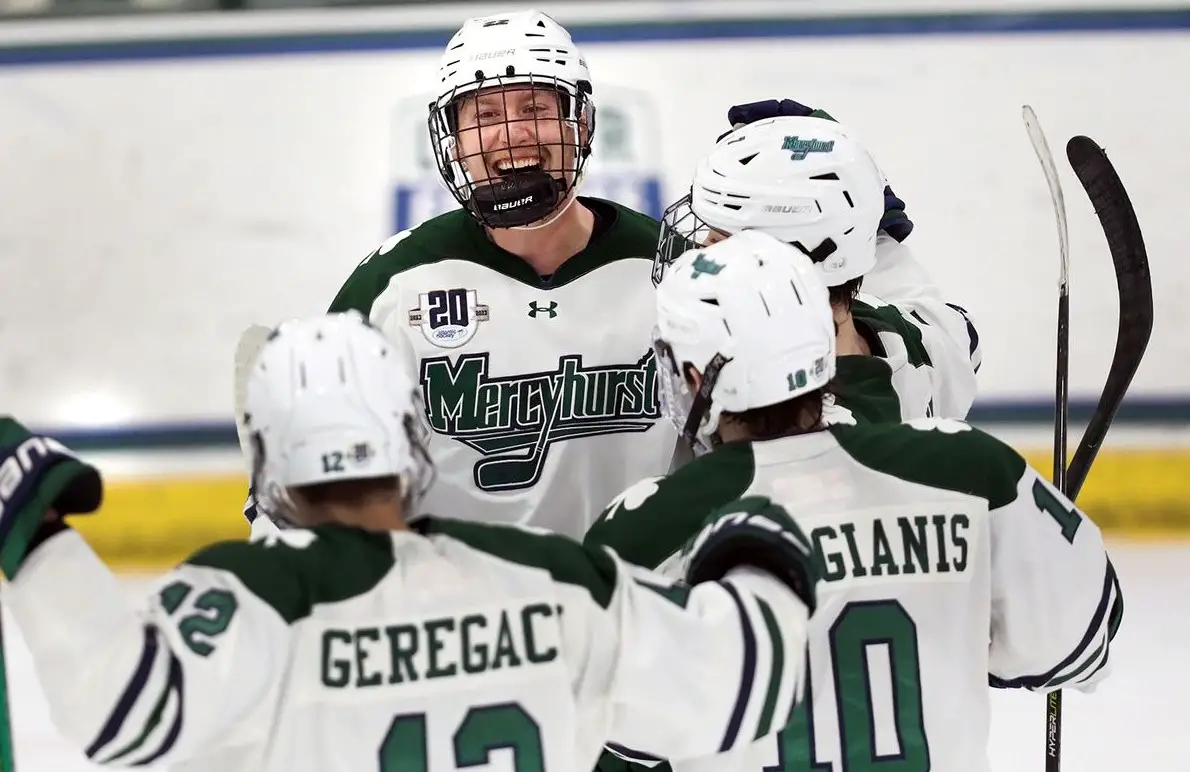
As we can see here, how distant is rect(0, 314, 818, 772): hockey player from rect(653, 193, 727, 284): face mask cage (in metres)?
0.56

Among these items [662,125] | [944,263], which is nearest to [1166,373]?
[944,263]

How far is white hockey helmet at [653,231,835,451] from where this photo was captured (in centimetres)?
143

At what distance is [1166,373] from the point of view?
12.6 ft

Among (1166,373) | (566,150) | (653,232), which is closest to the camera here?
(566,150)

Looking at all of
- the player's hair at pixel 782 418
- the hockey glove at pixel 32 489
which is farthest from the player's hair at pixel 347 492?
the player's hair at pixel 782 418

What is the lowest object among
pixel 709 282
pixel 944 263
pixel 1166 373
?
pixel 1166 373

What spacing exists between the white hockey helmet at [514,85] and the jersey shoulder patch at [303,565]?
2.53 ft

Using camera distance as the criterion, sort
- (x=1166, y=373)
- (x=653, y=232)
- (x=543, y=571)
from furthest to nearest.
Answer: (x=1166, y=373) → (x=653, y=232) → (x=543, y=571)

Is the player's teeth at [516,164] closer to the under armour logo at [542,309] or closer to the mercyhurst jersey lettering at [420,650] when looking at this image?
the under armour logo at [542,309]

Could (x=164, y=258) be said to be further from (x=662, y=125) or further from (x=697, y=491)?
(x=697, y=491)

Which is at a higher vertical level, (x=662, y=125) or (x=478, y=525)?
(x=662, y=125)

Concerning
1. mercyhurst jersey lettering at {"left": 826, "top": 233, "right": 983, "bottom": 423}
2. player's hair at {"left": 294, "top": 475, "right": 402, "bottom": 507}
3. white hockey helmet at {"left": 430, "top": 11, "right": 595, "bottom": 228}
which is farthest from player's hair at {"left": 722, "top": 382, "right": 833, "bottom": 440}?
white hockey helmet at {"left": 430, "top": 11, "right": 595, "bottom": 228}

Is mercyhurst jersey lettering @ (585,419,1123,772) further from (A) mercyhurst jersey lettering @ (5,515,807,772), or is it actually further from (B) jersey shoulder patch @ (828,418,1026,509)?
(A) mercyhurst jersey lettering @ (5,515,807,772)

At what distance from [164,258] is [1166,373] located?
2.66 meters
